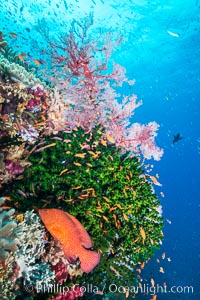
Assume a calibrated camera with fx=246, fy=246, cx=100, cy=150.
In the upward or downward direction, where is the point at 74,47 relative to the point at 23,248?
upward

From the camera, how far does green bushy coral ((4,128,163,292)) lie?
4773 millimetres

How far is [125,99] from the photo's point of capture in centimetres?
757

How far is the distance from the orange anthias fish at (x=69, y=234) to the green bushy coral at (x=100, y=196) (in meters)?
0.51

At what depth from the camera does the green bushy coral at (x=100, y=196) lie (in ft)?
15.7

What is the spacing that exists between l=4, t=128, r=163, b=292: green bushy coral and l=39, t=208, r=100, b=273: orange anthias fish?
508mm

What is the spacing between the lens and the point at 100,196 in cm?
509

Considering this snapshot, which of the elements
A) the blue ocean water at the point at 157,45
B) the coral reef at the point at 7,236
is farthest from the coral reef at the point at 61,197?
the blue ocean water at the point at 157,45

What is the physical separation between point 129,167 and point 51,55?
422 centimetres

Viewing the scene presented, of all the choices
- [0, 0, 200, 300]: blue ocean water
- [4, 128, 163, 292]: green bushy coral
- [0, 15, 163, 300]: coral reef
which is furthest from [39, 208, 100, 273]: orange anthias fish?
[0, 0, 200, 300]: blue ocean water

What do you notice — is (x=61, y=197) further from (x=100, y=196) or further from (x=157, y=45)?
(x=157, y=45)

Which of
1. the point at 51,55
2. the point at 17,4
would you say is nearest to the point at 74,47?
the point at 51,55

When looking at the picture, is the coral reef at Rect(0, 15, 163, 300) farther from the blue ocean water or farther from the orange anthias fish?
the blue ocean water

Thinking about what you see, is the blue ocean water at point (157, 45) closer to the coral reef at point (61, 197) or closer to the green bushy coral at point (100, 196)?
the green bushy coral at point (100, 196)

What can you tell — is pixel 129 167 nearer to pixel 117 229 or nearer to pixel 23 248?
pixel 117 229
